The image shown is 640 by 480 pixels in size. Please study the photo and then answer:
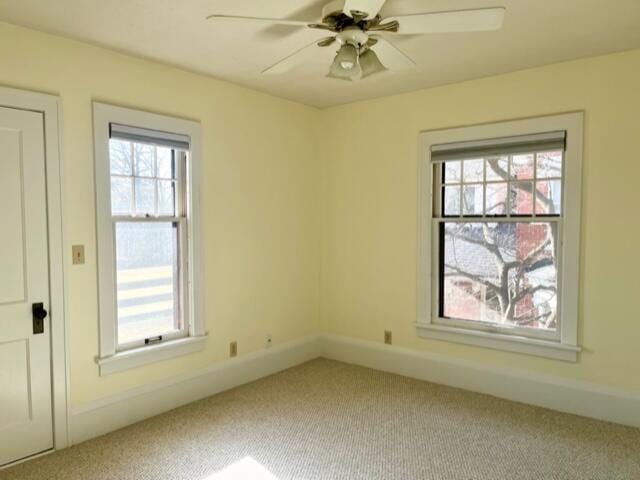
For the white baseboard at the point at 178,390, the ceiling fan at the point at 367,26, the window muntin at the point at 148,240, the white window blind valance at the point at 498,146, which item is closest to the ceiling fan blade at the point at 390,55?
the ceiling fan at the point at 367,26

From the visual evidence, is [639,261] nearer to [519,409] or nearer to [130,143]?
[519,409]

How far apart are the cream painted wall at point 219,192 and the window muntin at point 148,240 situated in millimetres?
196

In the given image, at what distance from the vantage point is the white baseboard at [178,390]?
9.49 feet

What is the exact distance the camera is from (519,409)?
11.0 ft

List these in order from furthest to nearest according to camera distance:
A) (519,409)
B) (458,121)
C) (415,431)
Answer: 1. (458,121)
2. (519,409)
3. (415,431)

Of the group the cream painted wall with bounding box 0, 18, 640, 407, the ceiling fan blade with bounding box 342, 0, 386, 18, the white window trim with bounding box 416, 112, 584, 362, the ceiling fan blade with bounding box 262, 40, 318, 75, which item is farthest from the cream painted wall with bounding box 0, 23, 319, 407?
the ceiling fan blade with bounding box 342, 0, 386, 18

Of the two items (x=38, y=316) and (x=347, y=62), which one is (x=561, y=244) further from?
(x=38, y=316)

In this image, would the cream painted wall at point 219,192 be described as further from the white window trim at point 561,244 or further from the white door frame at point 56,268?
the white window trim at point 561,244

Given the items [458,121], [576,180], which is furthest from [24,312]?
[576,180]

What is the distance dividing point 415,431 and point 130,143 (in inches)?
109

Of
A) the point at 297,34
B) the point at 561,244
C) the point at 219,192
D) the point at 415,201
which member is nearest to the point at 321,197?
the point at 415,201

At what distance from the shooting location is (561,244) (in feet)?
10.8

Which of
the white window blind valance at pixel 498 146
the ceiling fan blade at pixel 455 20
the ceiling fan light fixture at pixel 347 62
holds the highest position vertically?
the ceiling fan blade at pixel 455 20

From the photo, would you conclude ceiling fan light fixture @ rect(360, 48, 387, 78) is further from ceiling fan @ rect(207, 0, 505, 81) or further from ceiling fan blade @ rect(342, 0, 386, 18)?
ceiling fan blade @ rect(342, 0, 386, 18)
